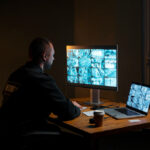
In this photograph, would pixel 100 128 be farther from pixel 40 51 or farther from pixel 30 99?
pixel 40 51

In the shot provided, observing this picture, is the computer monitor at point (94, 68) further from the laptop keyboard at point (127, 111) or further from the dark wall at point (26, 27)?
the dark wall at point (26, 27)

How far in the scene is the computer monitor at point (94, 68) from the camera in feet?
9.75

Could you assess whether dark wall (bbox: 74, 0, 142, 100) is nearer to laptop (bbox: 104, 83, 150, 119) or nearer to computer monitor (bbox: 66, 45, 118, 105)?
computer monitor (bbox: 66, 45, 118, 105)

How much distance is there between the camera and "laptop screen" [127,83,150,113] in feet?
8.29

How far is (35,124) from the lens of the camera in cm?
225

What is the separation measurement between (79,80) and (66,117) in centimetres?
91

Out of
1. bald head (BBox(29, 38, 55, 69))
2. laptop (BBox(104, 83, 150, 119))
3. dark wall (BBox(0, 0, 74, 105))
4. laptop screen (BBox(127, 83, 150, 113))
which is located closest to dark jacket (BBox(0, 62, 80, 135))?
bald head (BBox(29, 38, 55, 69))

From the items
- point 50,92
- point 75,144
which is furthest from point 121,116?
point 50,92

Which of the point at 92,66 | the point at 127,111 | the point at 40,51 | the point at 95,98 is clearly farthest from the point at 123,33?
the point at 40,51

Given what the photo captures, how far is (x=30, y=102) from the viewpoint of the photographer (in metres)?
2.21

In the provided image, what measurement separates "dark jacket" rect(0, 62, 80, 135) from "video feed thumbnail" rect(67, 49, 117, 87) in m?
0.79

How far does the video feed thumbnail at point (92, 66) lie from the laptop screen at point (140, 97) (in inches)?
11.0

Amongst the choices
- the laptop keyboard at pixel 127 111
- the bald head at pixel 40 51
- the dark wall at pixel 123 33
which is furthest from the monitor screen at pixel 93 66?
the bald head at pixel 40 51

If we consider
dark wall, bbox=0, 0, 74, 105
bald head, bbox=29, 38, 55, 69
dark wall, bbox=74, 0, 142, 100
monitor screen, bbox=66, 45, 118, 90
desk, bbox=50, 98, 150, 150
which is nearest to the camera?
desk, bbox=50, 98, 150, 150
